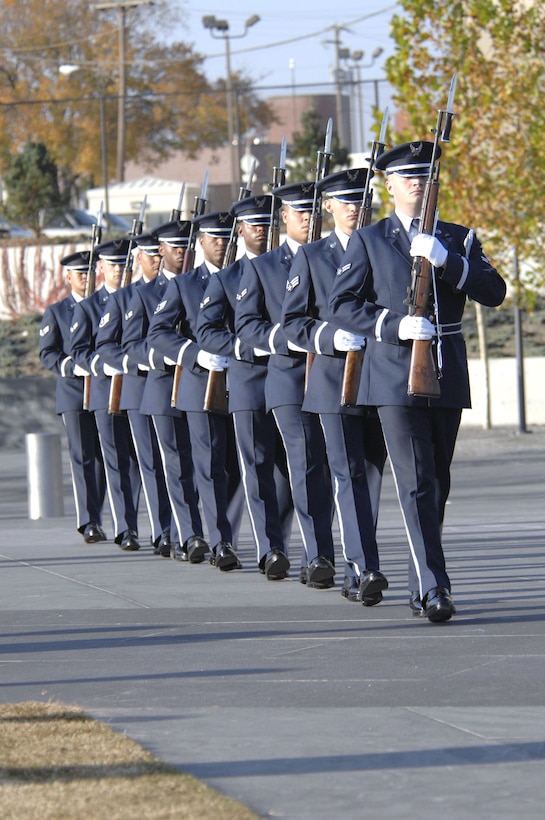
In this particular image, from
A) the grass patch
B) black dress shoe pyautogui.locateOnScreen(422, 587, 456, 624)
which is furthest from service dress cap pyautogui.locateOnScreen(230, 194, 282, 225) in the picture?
the grass patch

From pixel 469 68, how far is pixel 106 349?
1148cm

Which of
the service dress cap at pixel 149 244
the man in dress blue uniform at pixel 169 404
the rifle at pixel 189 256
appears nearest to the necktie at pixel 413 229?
the rifle at pixel 189 256

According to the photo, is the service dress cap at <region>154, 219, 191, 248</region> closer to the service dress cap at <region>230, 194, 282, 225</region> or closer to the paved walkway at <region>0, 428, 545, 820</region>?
the service dress cap at <region>230, 194, 282, 225</region>

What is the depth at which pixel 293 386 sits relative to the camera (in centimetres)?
934

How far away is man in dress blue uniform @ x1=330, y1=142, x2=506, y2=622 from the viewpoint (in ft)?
25.0

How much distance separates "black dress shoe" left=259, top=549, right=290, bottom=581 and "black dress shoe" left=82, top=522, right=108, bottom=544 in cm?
292

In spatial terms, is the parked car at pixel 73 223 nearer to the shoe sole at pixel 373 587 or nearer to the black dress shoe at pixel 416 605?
the shoe sole at pixel 373 587

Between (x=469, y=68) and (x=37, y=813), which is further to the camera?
(x=469, y=68)

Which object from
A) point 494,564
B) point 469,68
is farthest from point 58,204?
point 494,564

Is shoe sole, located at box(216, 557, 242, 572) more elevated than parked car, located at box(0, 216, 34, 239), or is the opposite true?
parked car, located at box(0, 216, 34, 239)

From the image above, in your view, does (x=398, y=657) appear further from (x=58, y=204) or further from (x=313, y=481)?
(x=58, y=204)

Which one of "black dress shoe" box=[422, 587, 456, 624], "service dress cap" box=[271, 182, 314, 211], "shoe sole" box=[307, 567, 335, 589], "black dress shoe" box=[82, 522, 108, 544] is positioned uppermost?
"service dress cap" box=[271, 182, 314, 211]

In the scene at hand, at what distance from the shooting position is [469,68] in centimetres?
2216

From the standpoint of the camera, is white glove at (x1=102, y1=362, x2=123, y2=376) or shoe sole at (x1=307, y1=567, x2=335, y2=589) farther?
white glove at (x1=102, y1=362, x2=123, y2=376)
